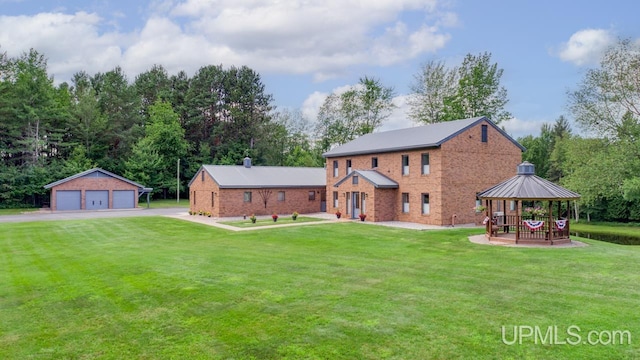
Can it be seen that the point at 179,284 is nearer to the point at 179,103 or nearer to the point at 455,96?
the point at 455,96

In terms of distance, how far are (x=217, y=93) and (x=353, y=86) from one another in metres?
19.9

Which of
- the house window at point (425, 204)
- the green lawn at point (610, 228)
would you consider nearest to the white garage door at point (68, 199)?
→ the house window at point (425, 204)

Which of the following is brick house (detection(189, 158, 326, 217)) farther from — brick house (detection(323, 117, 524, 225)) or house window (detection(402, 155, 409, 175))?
house window (detection(402, 155, 409, 175))

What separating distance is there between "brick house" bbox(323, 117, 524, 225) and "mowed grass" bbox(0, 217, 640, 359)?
822 centimetres

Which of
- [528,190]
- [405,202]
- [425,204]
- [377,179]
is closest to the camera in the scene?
[528,190]

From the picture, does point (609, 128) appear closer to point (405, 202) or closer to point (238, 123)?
point (405, 202)

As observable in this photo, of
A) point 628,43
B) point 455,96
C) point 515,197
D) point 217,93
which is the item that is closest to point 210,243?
point 515,197

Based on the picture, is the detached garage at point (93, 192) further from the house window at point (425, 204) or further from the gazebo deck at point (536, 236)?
the gazebo deck at point (536, 236)

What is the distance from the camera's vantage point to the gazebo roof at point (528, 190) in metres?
17.7

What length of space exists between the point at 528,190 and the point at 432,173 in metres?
6.97

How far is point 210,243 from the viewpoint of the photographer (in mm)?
17922

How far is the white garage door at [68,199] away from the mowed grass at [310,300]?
1011 inches

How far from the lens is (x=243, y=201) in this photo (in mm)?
31844

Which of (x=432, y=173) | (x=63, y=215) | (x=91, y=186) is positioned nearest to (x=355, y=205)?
(x=432, y=173)
